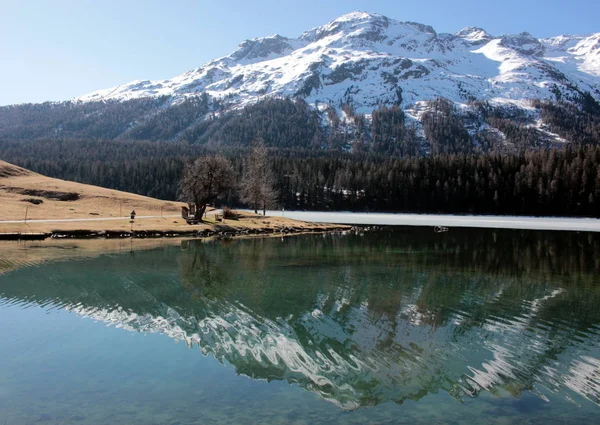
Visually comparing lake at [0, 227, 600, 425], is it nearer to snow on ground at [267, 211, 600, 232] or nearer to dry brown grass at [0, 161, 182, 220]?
dry brown grass at [0, 161, 182, 220]

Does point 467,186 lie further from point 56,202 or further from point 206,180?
point 56,202

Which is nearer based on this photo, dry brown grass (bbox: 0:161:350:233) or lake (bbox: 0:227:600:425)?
lake (bbox: 0:227:600:425)

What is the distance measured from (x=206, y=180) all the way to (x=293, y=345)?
6743 centimetres

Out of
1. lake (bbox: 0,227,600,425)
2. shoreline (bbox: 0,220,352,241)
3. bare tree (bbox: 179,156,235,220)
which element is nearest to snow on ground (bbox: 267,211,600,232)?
shoreline (bbox: 0,220,352,241)

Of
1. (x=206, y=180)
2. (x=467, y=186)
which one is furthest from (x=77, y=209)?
(x=467, y=186)

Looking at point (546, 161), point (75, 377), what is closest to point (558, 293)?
point (75, 377)

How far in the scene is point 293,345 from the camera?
720 inches

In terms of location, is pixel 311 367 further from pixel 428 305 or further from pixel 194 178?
pixel 194 178

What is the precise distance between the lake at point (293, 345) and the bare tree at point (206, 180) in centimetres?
4530

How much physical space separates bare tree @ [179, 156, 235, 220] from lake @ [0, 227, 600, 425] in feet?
149

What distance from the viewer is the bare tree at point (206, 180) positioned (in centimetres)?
8238

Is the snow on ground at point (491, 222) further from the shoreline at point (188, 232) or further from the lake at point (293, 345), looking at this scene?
the lake at point (293, 345)

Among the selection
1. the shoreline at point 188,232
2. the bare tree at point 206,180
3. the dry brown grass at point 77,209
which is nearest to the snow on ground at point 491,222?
the shoreline at point 188,232

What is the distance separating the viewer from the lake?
12977 millimetres
